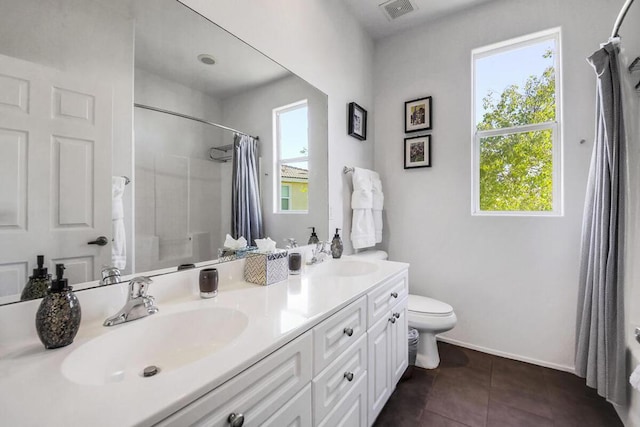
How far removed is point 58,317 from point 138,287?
8.5 inches

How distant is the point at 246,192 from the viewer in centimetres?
135

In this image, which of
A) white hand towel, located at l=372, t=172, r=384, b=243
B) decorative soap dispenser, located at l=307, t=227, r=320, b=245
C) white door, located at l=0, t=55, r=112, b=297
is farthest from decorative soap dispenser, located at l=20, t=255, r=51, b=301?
white hand towel, located at l=372, t=172, r=384, b=243

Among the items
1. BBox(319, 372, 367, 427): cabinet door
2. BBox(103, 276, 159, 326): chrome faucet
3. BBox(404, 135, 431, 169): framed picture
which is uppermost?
BBox(404, 135, 431, 169): framed picture

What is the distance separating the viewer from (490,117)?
215cm

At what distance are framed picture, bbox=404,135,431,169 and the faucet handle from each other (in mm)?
2106

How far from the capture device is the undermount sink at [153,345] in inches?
25.9

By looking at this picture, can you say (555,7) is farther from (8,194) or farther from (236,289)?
(8,194)

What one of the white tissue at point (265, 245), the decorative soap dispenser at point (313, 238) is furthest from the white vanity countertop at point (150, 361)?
the decorative soap dispenser at point (313, 238)

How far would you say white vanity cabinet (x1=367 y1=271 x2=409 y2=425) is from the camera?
1277mm

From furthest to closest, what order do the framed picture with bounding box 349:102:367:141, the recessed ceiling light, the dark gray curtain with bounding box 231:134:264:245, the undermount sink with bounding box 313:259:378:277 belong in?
the framed picture with bounding box 349:102:367:141 < the undermount sink with bounding box 313:259:378:277 < the dark gray curtain with bounding box 231:134:264:245 < the recessed ceiling light

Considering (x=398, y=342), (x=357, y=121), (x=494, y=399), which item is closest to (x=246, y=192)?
(x=398, y=342)

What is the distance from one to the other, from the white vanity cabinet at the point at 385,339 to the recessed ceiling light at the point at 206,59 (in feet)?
4.16

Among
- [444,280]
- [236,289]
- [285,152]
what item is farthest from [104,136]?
[444,280]

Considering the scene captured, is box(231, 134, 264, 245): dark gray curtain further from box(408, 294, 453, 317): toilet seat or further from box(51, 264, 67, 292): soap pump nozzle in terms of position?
box(408, 294, 453, 317): toilet seat
